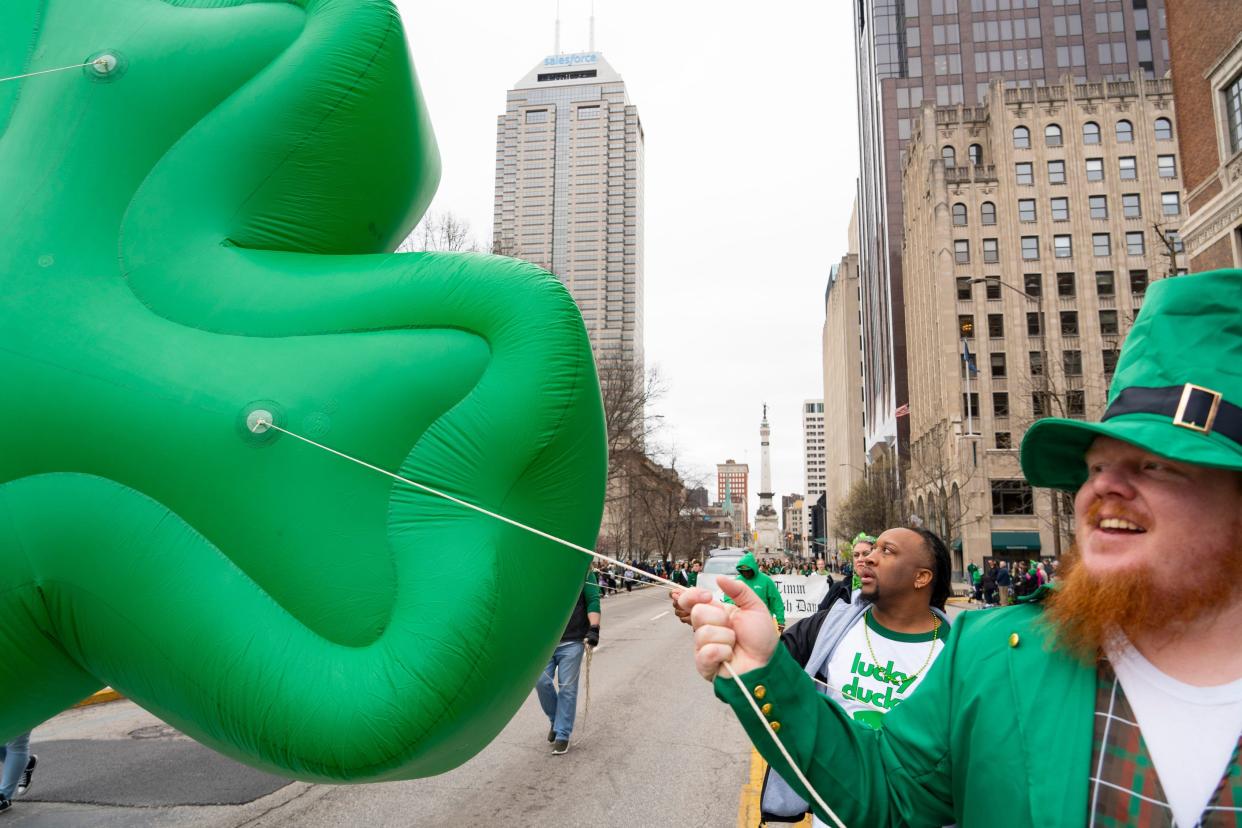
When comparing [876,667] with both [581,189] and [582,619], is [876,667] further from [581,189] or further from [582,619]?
[581,189]

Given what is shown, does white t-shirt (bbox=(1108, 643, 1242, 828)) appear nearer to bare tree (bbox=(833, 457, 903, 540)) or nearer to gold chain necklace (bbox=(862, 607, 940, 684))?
gold chain necklace (bbox=(862, 607, 940, 684))

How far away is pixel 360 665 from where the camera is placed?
201 cm

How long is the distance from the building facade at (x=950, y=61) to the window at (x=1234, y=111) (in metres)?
53.2

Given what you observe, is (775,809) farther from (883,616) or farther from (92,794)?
(92,794)

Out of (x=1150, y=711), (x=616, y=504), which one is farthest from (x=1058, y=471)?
(x=616, y=504)

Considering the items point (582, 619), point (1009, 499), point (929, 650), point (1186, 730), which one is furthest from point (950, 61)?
point (1186, 730)

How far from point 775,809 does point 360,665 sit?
7.62 ft

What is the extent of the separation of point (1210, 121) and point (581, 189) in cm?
8559

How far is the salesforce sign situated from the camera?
400 ft

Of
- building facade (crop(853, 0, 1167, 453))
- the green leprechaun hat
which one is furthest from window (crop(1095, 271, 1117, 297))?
the green leprechaun hat

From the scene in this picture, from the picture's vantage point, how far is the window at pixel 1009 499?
49.8 m

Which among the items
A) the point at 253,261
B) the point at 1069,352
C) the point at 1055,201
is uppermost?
the point at 1055,201

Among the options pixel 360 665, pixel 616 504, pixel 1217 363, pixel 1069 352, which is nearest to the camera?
pixel 1217 363

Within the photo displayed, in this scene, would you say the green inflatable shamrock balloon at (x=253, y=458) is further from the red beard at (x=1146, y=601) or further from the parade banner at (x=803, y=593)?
the parade banner at (x=803, y=593)
